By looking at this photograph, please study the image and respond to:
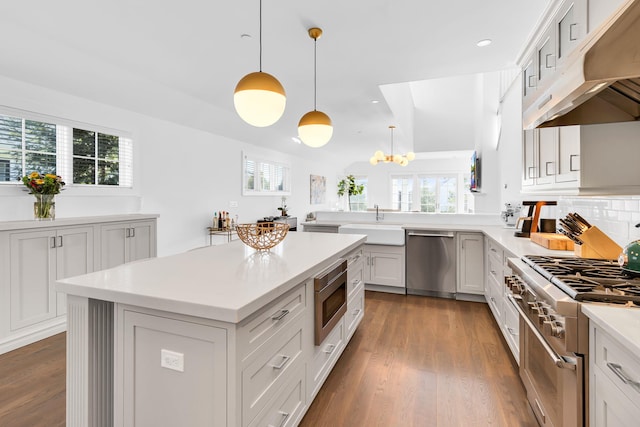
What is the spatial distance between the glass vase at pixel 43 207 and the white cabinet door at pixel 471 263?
13.9 feet

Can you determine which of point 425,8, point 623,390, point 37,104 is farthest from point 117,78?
point 623,390

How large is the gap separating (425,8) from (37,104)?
3.56 m

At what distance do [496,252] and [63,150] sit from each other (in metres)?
4.40

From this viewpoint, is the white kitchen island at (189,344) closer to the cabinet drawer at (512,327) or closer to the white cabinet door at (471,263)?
the cabinet drawer at (512,327)

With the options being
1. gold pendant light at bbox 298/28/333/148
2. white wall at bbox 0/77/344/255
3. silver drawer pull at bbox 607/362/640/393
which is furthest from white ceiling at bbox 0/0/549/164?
silver drawer pull at bbox 607/362/640/393

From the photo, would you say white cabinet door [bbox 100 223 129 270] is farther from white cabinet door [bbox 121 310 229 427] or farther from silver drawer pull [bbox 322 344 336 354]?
silver drawer pull [bbox 322 344 336 354]

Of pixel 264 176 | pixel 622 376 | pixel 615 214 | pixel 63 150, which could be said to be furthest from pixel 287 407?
pixel 264 176

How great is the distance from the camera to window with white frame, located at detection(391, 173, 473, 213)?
10281mm

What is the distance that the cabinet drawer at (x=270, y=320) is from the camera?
44.0 inches

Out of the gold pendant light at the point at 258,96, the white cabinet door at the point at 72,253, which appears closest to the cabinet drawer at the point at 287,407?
the gold pendant light at the point at 258,96

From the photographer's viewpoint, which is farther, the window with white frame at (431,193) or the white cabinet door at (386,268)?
the window with white frame at (431,193)

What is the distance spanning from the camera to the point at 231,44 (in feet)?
9.08

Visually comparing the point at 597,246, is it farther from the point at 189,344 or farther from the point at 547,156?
the point at 189,344

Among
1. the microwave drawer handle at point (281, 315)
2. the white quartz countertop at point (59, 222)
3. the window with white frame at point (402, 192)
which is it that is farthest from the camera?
the window with white frame at point (402, 192)
